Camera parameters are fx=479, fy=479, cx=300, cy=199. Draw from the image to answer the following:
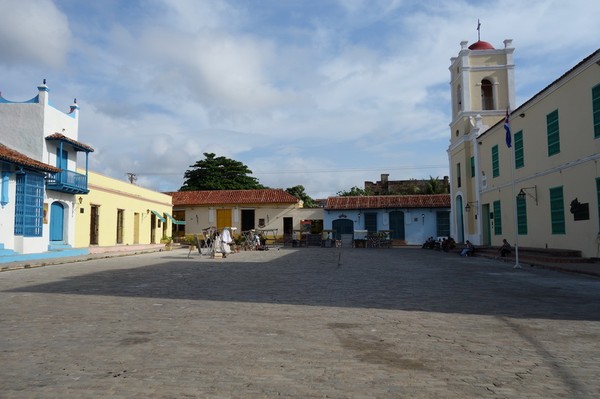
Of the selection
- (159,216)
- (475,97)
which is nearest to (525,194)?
(475,97)

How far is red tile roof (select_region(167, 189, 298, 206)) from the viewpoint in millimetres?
40656

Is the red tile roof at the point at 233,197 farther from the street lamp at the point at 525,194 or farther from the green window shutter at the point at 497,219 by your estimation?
the street lamp at the point at 525,194

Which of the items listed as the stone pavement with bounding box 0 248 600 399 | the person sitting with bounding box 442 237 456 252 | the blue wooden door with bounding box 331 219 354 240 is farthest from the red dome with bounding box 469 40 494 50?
the stone pavement with bounding box 0 248 600 399

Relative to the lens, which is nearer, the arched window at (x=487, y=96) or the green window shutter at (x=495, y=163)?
the green window shutter at (x=495, y=163)

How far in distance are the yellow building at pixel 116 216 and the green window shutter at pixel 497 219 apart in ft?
64.4

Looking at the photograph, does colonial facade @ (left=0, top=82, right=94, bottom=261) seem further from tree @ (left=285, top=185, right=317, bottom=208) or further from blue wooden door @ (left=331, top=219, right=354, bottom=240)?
tree @ (left=285, top=185, right=317, bottom=208)

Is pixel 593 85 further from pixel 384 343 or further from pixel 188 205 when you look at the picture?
pixel 188 205

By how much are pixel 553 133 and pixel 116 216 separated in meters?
22.5

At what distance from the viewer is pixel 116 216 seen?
2753 centimetres

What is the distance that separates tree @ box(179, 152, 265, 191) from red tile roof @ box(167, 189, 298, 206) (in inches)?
411

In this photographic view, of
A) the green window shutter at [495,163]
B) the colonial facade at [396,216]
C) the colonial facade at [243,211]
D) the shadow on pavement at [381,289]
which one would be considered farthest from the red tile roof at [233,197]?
the shadow on pavement at [381,289]

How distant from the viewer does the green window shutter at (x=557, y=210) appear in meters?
16.6

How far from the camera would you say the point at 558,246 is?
55.4 feet

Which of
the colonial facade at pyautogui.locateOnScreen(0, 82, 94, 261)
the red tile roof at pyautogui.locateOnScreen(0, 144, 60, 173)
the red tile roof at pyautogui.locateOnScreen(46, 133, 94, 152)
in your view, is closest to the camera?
the red tile roof at pyautogui.locateOnScreen(0, 144, 60, 173)
